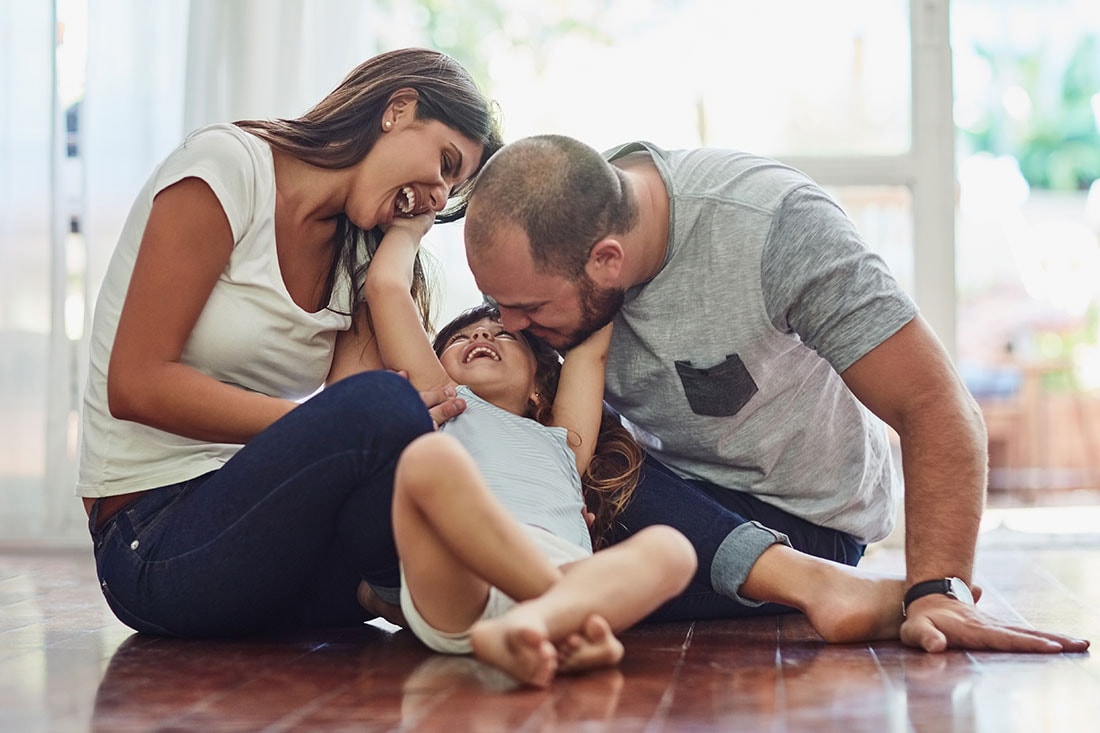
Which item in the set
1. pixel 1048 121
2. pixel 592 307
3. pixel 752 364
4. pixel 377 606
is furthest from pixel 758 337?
pixel 1048 121

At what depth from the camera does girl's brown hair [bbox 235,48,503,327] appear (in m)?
1.80

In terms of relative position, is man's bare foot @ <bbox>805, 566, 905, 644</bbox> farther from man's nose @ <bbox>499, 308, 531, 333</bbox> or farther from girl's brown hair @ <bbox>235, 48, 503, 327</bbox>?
girl's brown hair @ <bbox>235, 48, 503, 327</bbox>

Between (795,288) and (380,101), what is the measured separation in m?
0.67

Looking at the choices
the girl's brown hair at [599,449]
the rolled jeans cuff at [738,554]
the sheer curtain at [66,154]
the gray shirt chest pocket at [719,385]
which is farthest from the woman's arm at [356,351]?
the sheer curtain at [66,154]

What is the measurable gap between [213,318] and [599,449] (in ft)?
2.06

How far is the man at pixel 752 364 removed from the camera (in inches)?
64.5

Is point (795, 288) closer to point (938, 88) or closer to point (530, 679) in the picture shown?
point (530, 679)

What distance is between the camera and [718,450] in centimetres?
189

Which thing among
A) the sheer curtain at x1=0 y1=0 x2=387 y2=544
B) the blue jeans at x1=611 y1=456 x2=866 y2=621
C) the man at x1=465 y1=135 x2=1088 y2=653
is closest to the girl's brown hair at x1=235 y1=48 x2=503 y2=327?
the man at x1=465 y1=135 x2=1088 y2=653

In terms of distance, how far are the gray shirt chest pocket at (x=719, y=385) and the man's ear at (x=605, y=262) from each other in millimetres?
181

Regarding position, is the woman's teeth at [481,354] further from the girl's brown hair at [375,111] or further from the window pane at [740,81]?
the window pane at [740,81]

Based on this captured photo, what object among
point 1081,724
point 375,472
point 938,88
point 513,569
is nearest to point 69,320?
point 375,472

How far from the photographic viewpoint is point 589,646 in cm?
138

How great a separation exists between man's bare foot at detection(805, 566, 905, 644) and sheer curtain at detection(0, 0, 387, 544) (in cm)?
202
